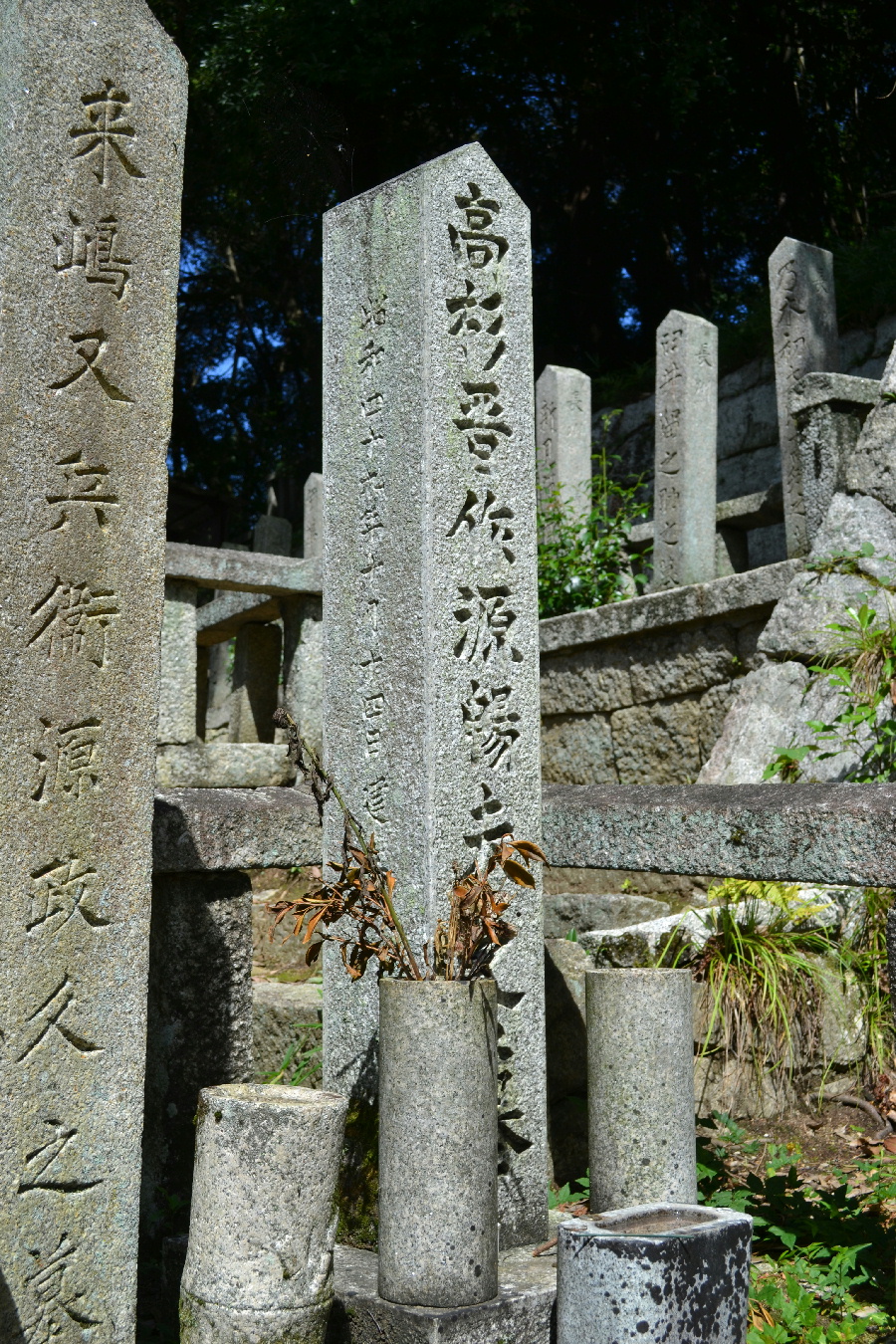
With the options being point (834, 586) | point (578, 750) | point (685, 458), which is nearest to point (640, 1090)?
point (834, 586)

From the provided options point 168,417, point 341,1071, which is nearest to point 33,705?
point 168,417

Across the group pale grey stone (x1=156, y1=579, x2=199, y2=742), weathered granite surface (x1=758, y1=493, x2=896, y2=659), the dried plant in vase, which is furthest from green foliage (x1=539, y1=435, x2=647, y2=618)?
the dried plant in vase

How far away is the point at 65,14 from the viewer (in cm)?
238

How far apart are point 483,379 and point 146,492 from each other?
2.98 ft

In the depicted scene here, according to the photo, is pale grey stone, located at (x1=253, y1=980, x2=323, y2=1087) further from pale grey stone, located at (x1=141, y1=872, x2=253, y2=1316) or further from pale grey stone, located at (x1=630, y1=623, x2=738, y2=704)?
pale grey stone, located at (x1=630, y1=623, x2=738, y2=704)

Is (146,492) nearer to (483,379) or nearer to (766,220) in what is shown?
(483,379)

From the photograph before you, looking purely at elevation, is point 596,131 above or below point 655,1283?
above

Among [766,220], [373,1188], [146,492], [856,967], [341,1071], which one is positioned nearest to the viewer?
[146,492]

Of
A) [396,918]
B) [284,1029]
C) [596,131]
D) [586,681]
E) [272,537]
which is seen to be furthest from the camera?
[596,131]

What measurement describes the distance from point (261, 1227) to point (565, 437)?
6.51 m

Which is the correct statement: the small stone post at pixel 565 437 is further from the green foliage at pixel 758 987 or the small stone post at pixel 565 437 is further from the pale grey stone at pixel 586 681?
the green foliage at pixel 758 987

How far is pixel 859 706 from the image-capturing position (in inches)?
175

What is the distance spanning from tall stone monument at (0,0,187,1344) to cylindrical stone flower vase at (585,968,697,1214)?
3.39 ft

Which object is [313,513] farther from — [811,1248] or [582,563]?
[811,1248]
